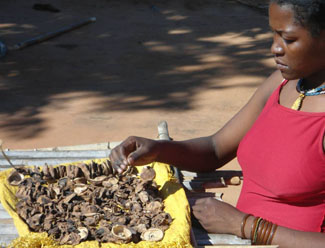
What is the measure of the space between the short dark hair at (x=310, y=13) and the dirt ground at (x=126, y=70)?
3192mm

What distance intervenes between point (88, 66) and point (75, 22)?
262 cm

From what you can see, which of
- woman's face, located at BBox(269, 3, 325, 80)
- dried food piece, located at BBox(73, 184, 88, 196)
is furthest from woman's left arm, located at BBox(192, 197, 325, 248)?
woman's face, located at BBox(269, 3, 325, 80)

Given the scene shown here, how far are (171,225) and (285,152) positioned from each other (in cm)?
50

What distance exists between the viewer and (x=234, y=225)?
6.75ft

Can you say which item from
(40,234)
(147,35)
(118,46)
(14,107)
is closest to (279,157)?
(40,234)

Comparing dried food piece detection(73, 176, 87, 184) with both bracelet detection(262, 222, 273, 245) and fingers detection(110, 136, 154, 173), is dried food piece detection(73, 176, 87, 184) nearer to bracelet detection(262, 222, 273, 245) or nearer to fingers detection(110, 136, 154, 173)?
fingers detection(110, 136, 154, 173)

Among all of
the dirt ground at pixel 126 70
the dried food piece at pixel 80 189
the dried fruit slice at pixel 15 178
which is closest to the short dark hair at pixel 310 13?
the dried food piece at pixel 80 189

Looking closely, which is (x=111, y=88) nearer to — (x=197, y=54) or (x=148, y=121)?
(x=148, y=121)

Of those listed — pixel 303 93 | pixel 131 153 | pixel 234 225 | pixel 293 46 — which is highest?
pixel 293 46

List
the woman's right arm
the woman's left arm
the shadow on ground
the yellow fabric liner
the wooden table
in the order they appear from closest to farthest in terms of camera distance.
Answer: the yellow fabric liner < the woman's left arm < the wooden table < the woman's right arm < the shadow on ground

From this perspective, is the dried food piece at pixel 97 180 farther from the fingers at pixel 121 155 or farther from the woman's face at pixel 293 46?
the woman's face at pixel 293 46

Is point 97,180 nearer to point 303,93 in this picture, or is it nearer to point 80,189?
point 80,189

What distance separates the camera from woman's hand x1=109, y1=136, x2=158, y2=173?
215cm

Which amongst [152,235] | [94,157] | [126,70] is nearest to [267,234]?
[152,235]
